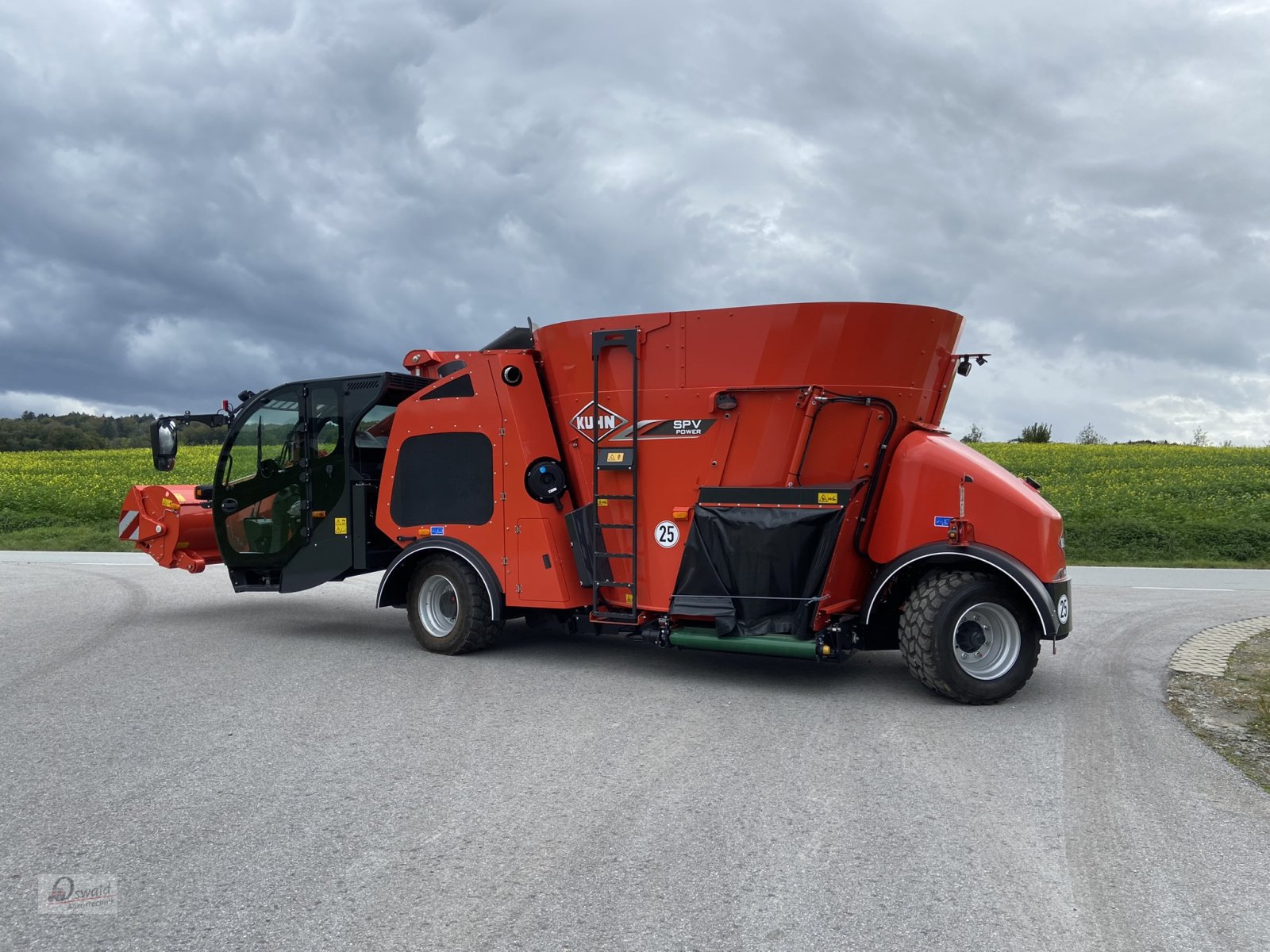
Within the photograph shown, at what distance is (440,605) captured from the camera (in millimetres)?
8922

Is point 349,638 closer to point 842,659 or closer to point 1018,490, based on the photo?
point 842,659

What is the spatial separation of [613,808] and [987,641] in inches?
137

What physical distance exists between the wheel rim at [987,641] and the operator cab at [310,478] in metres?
5.17

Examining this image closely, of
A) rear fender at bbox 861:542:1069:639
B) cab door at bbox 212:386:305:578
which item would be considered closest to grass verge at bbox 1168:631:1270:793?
rear fender at bbox 861:542:1069:639

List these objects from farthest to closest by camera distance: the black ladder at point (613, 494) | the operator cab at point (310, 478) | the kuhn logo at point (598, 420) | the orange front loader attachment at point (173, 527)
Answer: the orange front loader attachment at point (173, 527), the operator cab at point (310, 478), the kuhn logo at point (598, 420), the black ladder at point (613, 494)

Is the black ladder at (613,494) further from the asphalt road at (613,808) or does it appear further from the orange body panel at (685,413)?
the asphalt road at (613,808)

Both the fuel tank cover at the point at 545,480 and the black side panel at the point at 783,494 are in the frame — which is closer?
the black side panel at the point at 783,494

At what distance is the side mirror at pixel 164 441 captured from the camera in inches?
386

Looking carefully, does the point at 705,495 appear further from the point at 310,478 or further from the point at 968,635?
the point at 310,478

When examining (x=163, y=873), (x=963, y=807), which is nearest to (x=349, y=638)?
(x=163, y=873)

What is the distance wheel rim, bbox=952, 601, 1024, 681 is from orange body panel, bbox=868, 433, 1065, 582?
0.42 meters

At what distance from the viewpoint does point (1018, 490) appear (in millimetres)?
6922

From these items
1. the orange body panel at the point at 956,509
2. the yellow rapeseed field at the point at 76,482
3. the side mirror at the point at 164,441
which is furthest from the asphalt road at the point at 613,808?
the yellow rapeseed field at the point at 76,482

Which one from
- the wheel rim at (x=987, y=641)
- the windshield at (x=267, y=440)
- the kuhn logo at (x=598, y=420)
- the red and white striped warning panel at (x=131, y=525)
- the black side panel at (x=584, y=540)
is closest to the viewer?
the wheel rim at (x=987, y=641)
